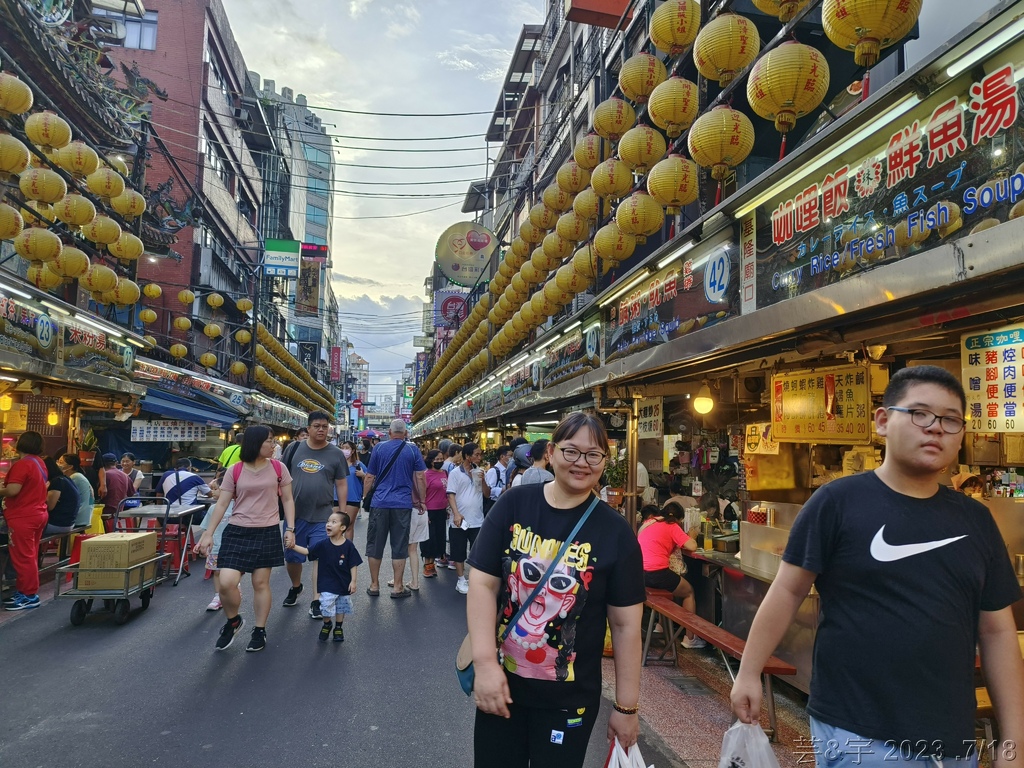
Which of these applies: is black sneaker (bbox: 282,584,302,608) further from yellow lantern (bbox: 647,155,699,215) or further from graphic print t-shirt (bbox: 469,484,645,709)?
yellow lantern (bbox: 647,155,699,215)

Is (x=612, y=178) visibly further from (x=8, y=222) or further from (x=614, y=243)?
(x=8, y=222)

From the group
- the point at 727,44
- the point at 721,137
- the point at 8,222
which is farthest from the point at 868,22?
the point at 8,222

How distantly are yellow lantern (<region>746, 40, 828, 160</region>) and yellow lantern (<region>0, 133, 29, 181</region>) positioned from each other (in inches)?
374

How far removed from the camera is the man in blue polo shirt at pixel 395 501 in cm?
845

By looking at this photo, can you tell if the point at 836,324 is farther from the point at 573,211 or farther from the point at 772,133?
the point at 772,133

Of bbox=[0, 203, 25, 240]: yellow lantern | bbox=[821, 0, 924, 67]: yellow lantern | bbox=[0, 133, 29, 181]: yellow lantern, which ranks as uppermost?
bbox=[0, 133, 29, 181]: yellow lantern

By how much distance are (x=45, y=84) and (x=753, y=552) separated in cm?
1827

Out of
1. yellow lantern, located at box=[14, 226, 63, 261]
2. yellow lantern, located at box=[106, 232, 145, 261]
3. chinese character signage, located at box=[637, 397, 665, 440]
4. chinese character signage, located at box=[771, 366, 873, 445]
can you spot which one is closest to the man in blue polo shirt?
chinese character signage, located at box=[637, 397, 665, 440]

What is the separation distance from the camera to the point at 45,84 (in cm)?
1526

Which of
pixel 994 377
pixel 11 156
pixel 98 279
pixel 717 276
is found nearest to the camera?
pixel 994 377

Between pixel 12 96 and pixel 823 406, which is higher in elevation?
pixel 12 96

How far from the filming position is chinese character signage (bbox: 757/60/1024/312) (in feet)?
12.1

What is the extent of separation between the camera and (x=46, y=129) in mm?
10031

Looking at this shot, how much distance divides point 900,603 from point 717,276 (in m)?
5.42
